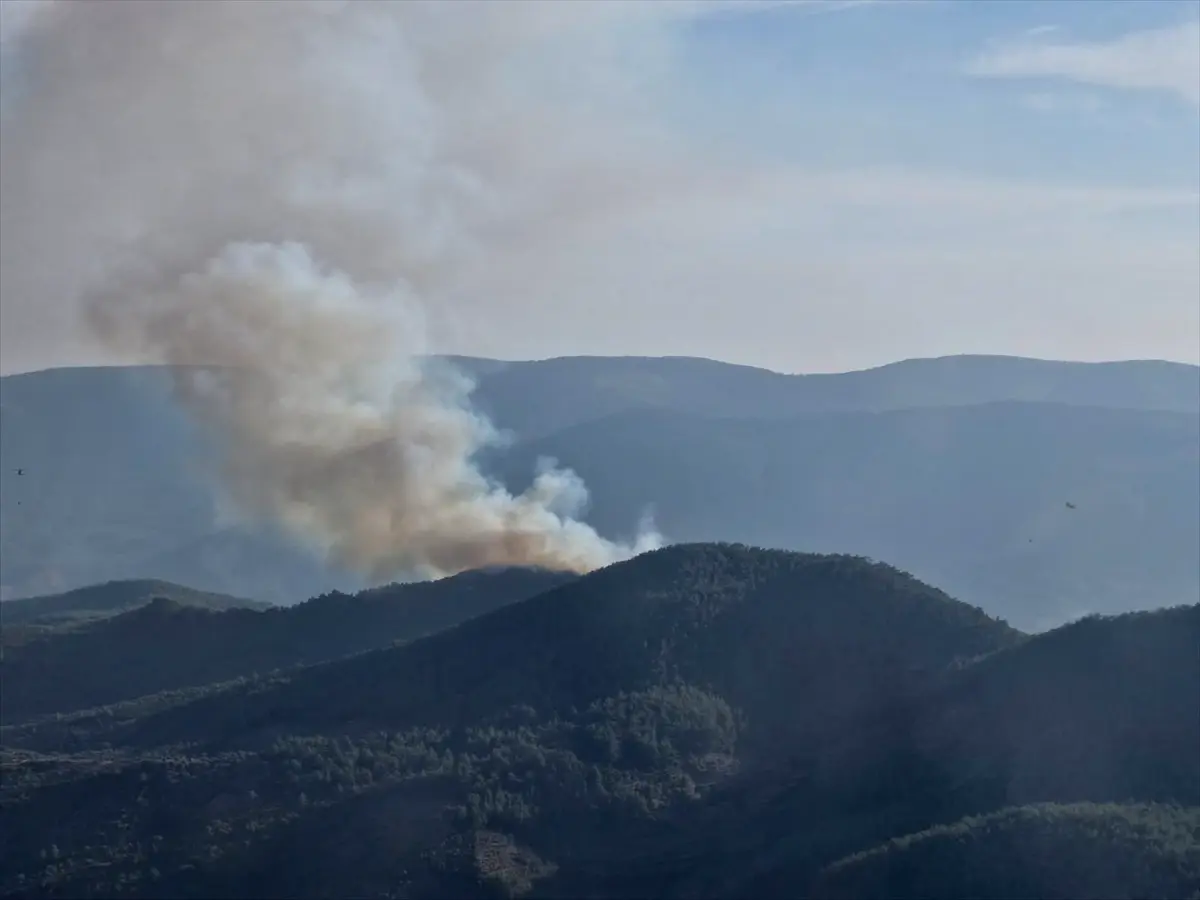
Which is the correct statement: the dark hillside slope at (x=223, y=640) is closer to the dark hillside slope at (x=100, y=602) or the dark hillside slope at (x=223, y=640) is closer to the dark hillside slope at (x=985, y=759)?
the dark hillside slope at (x=100, y=602)

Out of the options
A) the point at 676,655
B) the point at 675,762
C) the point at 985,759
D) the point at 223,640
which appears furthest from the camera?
the point at 223,640

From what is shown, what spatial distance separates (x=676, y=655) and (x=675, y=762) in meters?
9.34

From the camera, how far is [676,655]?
84.4m

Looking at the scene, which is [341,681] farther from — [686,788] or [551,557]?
[551,557]

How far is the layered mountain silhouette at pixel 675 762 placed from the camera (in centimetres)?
6538

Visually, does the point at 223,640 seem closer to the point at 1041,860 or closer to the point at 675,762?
the point at 675,762

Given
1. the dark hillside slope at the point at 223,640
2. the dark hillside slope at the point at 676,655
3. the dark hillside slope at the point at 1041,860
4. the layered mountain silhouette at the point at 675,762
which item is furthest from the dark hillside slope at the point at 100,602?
the dark hillside slope at the point at 1041,860

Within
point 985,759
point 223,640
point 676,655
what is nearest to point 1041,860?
point 985,759

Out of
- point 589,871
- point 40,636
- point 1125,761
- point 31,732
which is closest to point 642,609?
point 589,871

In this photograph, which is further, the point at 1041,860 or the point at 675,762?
the point at 675,762

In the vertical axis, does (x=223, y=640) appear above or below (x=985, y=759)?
above

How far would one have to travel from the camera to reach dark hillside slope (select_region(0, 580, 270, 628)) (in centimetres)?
14650

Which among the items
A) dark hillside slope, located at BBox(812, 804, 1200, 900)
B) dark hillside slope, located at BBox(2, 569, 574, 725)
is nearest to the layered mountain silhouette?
dark hillside slope, located at BBox(812, 804, 1200, 900)

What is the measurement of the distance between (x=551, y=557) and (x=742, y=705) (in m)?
41.9
